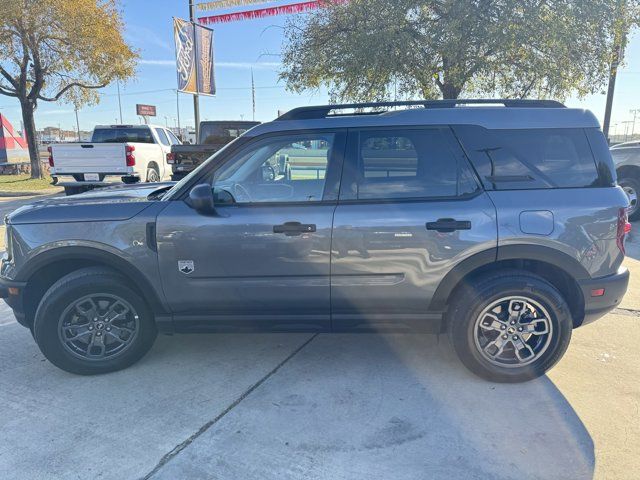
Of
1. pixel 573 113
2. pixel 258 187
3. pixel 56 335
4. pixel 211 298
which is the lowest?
pixel 56 335

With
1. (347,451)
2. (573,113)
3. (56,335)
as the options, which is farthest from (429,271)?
(56,335)

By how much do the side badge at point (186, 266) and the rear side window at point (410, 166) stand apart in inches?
47.7

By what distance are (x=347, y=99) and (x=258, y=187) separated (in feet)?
35.4

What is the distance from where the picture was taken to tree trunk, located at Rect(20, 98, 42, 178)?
652 inches

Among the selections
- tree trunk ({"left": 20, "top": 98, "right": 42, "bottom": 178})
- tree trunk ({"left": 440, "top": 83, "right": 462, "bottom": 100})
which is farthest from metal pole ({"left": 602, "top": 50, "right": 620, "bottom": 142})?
tree trunk ({"left": 20, "top": 98, "right": 42, "bottom": 178})

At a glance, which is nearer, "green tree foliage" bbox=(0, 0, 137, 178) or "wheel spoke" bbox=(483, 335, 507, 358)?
"wheel spoke" bbox=(483, 335, 507, 358)

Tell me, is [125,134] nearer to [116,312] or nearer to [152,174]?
[152,174]

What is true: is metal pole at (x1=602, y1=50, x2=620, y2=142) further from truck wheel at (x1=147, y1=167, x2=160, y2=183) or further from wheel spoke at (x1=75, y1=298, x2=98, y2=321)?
wheel spoke at (x1=75, y1=298, x2=98, y2=321)

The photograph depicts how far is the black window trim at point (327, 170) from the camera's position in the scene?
3.21 metres

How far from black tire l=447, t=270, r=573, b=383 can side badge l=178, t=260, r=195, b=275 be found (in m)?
1.81

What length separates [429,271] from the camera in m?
3.17

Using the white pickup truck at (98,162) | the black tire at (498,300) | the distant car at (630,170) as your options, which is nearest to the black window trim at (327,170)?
the black tire at (498,300)

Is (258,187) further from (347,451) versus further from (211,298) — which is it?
(347,451)

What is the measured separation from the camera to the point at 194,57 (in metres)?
13.8
